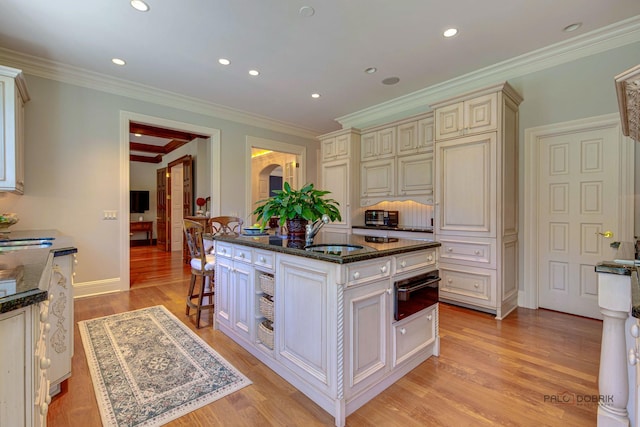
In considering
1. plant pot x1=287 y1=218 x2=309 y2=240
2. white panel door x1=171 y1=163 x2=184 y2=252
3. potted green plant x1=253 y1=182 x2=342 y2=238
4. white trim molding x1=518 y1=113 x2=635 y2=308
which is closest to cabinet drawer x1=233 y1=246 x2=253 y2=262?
potted green plant x1=253 y1=182 x2=342 y2=238

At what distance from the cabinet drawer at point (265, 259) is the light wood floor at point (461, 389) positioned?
29.9 inches

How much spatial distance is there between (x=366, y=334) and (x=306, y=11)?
2.64 metres

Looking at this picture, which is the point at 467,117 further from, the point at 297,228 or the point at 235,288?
the point at 235,288

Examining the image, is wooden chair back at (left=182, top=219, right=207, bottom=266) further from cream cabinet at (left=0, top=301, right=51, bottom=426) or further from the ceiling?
cream cabinet at (left=0, top=301, right=51, bottom=426)

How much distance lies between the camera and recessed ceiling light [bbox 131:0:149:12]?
239cm

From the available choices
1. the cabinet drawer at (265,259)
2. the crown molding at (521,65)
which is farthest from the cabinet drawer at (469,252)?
the cabinet drawer at (265,259)

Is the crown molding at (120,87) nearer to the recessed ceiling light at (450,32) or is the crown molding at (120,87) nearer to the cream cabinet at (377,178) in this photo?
the cream cabinet at (377,178)

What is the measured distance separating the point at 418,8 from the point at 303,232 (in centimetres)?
217

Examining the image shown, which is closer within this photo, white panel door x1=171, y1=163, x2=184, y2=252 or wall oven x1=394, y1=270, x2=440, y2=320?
wall oven x1=394, y1=270, x2=440, y2=320

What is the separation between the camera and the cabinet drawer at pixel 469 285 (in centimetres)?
311

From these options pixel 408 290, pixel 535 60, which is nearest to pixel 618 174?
pixel 535 60

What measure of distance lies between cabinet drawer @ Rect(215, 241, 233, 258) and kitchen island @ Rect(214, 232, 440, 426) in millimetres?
182

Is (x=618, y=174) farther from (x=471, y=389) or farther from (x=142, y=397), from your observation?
(x=142, y=397)

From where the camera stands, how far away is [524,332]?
8.81 ft
